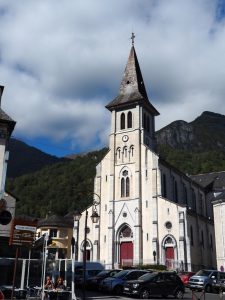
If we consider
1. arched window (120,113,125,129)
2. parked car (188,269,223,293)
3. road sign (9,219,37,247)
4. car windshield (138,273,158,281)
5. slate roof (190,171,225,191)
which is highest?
arched window (120,113,125,129)

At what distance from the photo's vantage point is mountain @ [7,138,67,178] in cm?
17438

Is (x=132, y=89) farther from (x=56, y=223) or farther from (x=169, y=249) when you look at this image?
(x=169, y=249)

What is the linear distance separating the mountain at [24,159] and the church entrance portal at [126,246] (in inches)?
4962

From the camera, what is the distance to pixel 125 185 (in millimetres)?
50625

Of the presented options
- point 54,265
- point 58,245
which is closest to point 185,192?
point 58,245

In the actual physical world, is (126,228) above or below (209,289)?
above

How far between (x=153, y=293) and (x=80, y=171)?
9398cm

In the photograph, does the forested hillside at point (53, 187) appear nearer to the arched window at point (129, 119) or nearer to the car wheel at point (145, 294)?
the arched window at point (129, 119)

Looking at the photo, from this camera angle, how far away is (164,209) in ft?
153

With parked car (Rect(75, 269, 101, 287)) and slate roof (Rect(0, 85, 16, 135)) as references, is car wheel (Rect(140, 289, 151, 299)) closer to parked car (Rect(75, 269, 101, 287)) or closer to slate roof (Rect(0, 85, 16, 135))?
parked car (Rect(75, 269, 101, 287))

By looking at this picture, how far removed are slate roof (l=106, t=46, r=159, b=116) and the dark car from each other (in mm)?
33159

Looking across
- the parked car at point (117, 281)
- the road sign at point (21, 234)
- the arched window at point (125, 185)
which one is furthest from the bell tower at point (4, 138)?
the arched window at point (125, 185)

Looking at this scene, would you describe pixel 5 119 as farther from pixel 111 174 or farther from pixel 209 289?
pixel 111 174

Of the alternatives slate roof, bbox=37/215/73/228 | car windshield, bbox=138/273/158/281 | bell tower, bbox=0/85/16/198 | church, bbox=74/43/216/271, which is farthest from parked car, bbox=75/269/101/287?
slate roof, bbox=37/215/73/228
